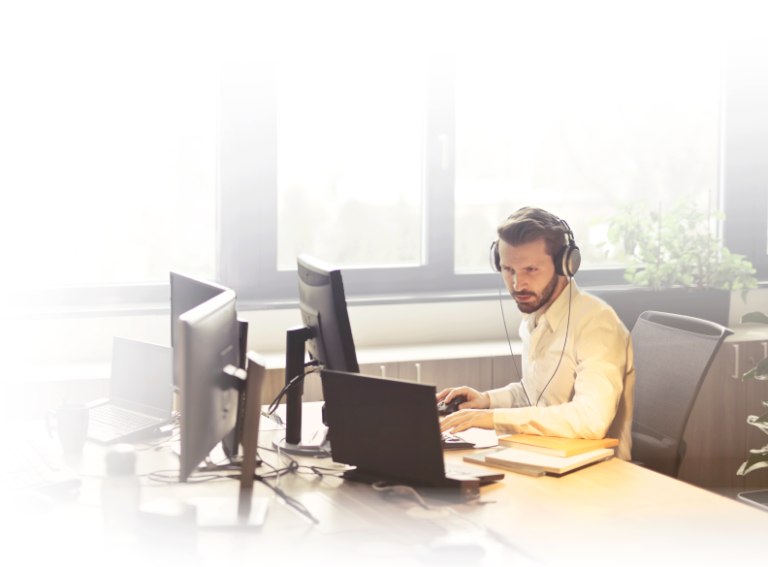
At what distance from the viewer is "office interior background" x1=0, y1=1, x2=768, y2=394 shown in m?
2.86

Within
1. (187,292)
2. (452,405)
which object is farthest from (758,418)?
(187,292)

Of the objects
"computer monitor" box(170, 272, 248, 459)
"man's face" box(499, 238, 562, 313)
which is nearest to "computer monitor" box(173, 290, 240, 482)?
"computer monitor" box(170, 272, 248, 459)

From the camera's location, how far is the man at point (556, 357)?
1.82 metres

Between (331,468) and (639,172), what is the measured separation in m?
2.63

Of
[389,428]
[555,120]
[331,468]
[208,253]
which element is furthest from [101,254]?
[555,120]

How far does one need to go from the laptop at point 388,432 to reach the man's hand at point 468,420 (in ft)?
0.67

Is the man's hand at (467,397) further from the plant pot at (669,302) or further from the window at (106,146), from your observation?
the window at (106,146)

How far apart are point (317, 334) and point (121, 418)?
0.64 meters

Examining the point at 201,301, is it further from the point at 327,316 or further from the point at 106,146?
the point at 106,146

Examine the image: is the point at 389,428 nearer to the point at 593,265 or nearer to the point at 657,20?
the point at 593,265

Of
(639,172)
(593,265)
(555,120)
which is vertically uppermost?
(555,120)

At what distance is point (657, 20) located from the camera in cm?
364

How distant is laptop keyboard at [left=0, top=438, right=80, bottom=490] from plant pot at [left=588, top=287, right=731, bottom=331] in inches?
88.0

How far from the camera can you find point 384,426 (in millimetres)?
1500
